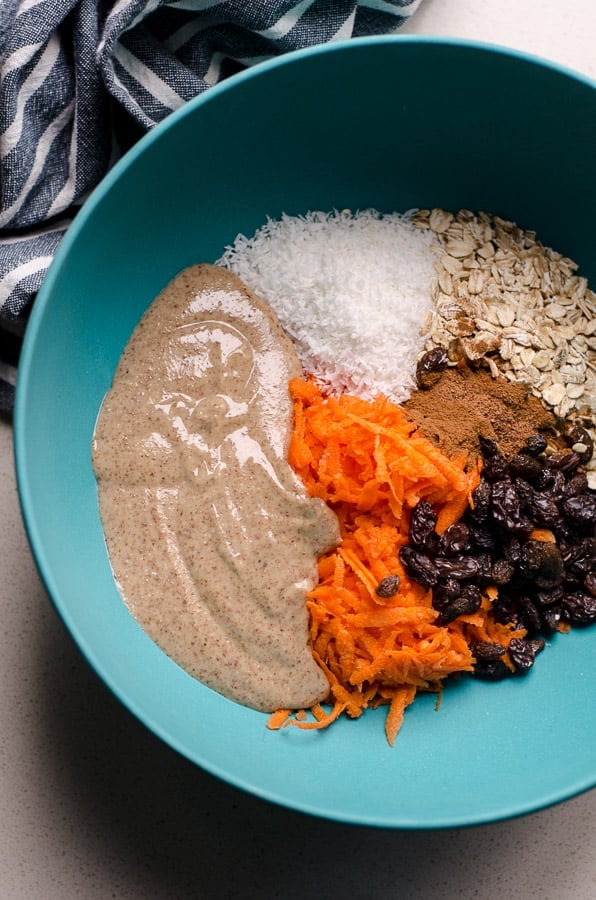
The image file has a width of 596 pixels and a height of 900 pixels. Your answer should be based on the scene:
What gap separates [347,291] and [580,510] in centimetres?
76

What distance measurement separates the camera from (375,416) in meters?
1.87

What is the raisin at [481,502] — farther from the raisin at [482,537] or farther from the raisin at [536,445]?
the raisin at [536,445]

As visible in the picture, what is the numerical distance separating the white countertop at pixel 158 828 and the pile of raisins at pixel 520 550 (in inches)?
20.2

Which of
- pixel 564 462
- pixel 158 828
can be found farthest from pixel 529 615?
pixel 158 828

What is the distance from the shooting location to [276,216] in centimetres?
203

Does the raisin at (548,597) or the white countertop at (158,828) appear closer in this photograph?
the raisin at (548,597)

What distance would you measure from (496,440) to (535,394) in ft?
0.51

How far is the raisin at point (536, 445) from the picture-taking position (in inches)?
74.4

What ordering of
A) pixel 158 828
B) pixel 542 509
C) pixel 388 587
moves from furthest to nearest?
pixel 158 828
pixel 542 509
pixel 388 587

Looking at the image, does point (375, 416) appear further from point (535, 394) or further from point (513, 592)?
point (513, 592)

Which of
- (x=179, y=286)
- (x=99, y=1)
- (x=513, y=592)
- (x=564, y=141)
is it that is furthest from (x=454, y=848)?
(x=99, y=1)

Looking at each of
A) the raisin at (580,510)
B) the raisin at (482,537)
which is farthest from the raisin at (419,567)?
the raisin at (580,510)

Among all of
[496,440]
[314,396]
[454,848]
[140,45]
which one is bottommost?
[454,848]

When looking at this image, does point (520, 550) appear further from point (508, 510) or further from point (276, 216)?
point (276, 216)
